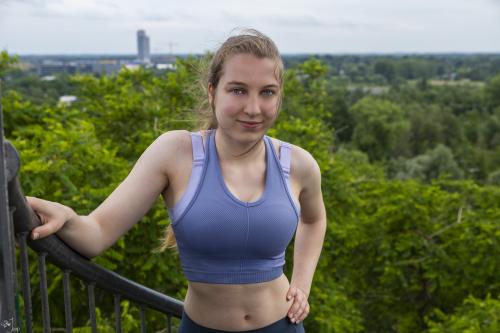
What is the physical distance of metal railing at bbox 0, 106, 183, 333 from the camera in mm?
1116

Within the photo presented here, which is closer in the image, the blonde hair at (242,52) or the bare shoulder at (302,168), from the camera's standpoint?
the blonde hair at (242,52)

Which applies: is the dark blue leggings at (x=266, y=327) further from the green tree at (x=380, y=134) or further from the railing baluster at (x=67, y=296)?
the green tree at (x=380, y=134)

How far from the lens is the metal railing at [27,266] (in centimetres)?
112

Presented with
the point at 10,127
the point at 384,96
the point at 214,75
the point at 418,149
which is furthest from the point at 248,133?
the point at 384,96

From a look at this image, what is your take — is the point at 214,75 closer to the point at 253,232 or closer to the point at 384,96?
the point at 253,232

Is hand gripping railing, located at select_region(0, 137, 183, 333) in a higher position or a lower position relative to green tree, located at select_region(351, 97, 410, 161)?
higher

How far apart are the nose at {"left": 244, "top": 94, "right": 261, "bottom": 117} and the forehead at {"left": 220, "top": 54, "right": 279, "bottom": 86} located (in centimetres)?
4


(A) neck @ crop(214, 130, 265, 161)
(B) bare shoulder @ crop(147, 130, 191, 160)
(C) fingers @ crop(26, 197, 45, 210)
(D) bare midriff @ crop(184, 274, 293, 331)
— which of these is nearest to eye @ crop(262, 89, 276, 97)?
(A) neck @ crop(214, 130, 265, 161)

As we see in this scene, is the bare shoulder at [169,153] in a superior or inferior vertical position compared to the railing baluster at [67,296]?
superior

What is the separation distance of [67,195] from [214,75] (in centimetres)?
392

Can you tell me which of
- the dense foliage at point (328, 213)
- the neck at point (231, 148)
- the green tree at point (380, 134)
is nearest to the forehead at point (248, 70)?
the neck at point (231, 148)

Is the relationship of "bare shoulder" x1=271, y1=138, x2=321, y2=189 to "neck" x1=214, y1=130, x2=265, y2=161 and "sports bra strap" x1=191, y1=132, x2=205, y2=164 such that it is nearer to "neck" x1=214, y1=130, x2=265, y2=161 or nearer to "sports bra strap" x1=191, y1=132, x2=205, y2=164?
"neck" x1=214, y1=130, x2=265, y2=161

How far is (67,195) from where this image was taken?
5.38m

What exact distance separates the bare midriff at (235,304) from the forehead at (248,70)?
0.62 metres
